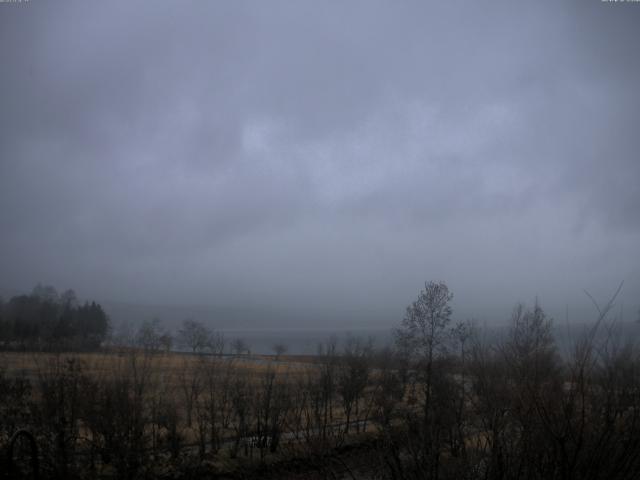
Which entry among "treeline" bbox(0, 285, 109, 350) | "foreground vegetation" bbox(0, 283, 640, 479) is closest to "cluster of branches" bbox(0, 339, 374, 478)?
"foreground vegetation" bbox(0, 283, 640, 479)

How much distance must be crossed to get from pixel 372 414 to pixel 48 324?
105ft

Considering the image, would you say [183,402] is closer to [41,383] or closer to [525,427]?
[41,383]

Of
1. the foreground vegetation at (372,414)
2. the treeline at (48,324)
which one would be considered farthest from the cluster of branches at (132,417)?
the treeline at (48,324)

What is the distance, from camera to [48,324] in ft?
122

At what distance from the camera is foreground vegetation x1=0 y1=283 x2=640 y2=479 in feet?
17.3

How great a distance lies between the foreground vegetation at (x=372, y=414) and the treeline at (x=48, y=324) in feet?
2.43

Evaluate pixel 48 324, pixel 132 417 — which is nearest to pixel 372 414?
pixel 132 417

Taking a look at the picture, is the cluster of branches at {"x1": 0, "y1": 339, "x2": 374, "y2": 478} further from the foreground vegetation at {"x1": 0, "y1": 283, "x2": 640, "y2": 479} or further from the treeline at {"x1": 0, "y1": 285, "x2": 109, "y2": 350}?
the treeline at {"x1": 0, "y1": 285, "x2": 109, "y2": 350}

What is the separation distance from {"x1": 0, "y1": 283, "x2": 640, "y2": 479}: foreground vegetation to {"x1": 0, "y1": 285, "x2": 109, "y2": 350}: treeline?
0.74m

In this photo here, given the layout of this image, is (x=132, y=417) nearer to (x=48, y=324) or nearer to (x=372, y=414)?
(x=372, y=414)

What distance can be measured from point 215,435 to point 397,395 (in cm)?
1379

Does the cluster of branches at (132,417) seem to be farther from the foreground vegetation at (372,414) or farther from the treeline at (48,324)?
the treeline at (48,324)

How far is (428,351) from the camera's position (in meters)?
30.7

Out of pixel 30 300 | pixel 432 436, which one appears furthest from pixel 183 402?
pixel 30 300
